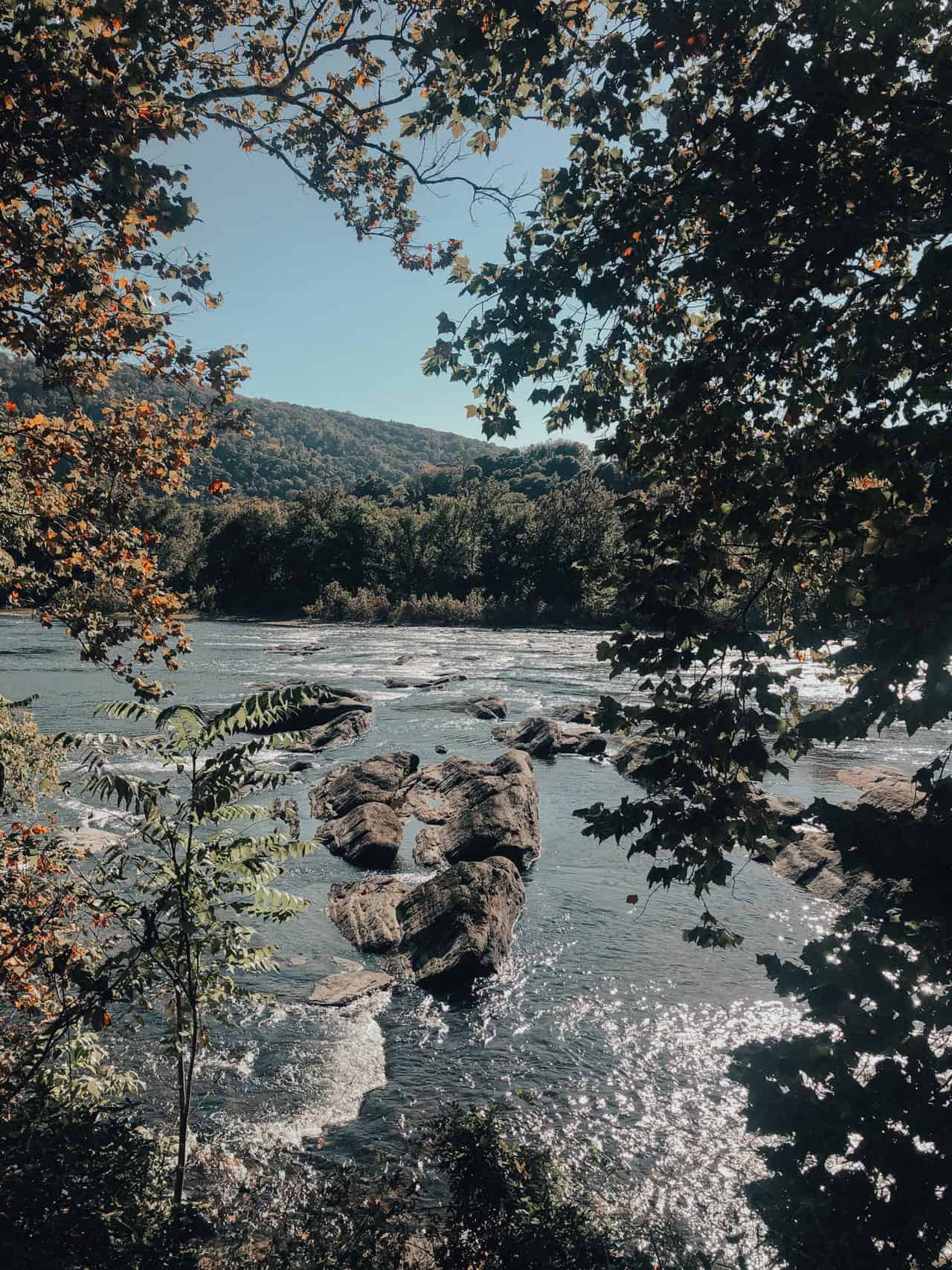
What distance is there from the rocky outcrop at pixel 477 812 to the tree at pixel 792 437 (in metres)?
10.7

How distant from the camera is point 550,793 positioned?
65.0ft

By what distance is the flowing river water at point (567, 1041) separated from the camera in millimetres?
7348

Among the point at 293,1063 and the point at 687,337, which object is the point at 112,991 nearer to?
the point at 293,1063

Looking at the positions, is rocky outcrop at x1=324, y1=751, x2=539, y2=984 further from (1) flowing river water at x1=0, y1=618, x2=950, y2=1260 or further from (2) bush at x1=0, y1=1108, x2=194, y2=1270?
(2) bush at x1=0, y1=1108, x2=194, y2=1270

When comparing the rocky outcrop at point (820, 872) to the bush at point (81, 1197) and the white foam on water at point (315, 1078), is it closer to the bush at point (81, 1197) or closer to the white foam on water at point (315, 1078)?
the white foam on water at point (315, 1078)

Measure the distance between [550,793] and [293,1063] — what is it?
1189cm

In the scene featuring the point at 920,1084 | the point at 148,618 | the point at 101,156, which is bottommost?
the point at 920,1084

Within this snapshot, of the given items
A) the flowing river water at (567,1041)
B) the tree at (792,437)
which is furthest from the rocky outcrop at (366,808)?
the tree at (792,437)

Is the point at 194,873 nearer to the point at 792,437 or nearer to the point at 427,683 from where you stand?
the point at 792,437

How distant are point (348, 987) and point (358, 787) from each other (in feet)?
26.0

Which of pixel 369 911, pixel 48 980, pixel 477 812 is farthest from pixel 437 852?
pixel 48 980

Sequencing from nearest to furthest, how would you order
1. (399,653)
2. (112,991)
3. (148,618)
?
(112,991) → (148,618) → (399,653)

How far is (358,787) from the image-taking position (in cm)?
1802

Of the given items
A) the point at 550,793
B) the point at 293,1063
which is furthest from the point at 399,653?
the point at 293,1063
